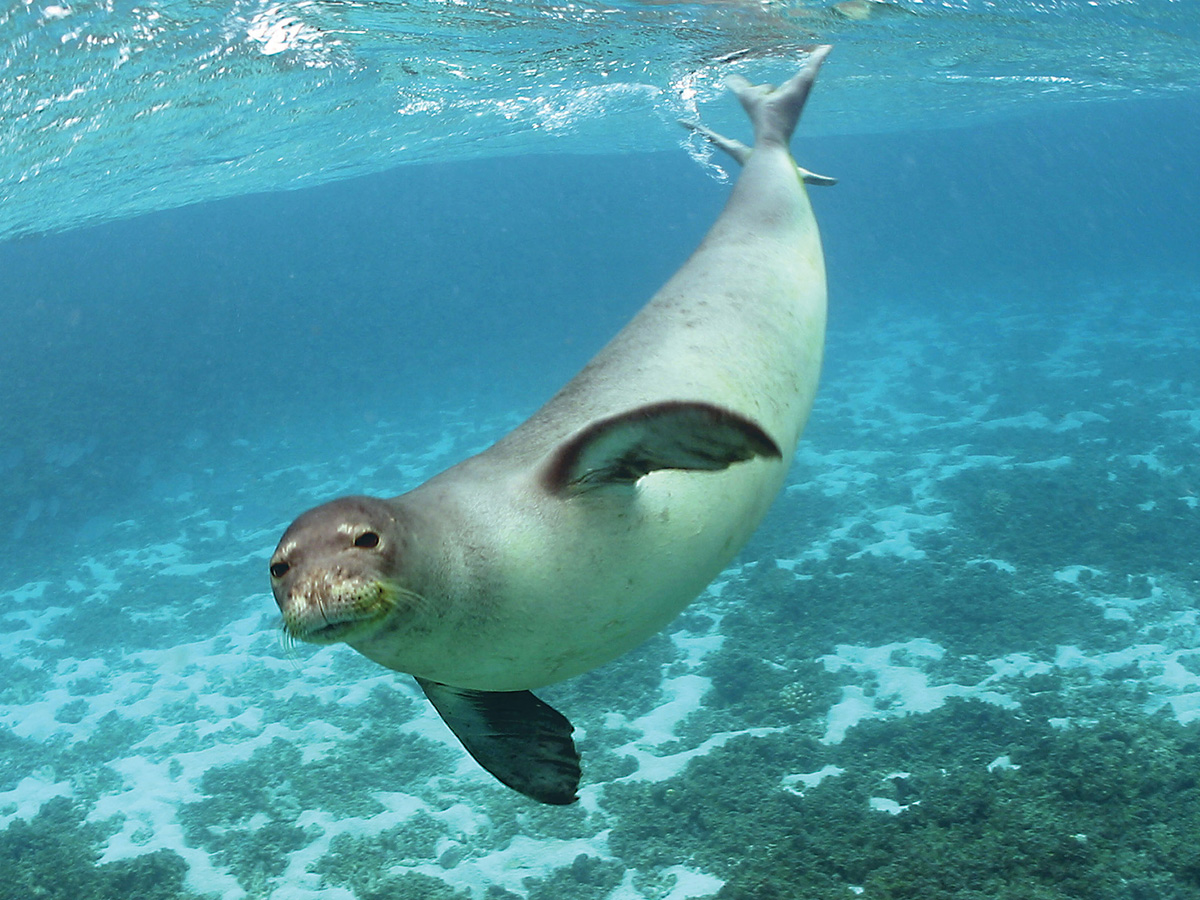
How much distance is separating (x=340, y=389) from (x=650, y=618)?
23936mm

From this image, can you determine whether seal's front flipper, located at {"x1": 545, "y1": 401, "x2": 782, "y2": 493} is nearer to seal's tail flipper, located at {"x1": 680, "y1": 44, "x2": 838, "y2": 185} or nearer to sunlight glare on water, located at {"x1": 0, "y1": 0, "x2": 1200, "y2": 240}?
seal's tail flipper, located at {"x1": 680, "y1": 44, "x2": 838, "y2": 185}

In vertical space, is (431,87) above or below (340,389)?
above

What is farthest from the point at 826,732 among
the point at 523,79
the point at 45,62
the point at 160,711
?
the point at 523,79

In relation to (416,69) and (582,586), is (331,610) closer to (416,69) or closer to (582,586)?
(582,586)

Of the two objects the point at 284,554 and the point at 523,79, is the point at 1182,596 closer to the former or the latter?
the point at 284,554

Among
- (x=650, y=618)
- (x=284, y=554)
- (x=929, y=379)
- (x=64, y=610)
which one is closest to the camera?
(x=284, y=554)

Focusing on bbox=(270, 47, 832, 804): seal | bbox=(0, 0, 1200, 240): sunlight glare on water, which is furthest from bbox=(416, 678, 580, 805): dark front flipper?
bbox=(0, 0, 1200, 240): sunlight glare on water

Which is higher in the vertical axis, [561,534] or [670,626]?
[561,534]

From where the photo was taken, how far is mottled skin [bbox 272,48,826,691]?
2.12 meters

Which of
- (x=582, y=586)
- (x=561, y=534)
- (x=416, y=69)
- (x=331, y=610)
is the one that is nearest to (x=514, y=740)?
(x=582, y=586)

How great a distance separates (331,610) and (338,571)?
9cm

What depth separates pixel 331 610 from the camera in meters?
1.99

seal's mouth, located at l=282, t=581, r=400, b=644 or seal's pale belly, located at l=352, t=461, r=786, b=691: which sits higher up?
seal's mouth, located at l=282, t=581, r=400, b=644

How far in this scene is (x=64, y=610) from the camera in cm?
1320
